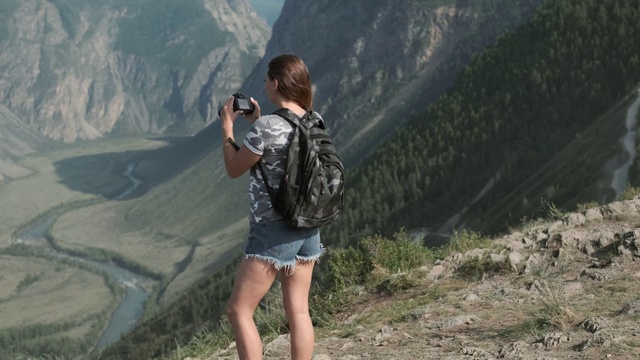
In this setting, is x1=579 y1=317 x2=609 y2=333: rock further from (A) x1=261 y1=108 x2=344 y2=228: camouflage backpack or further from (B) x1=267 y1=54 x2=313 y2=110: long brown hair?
(B) x1=267 y1=54 x2=313 y2=110: long brown hair

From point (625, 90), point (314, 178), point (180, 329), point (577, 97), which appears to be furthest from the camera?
point (180, 329)

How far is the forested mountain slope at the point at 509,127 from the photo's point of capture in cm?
11725

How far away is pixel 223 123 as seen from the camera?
11.8 meters

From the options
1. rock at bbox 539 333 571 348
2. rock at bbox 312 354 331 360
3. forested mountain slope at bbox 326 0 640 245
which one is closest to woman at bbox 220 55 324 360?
rock at bbox 312 354 331 360

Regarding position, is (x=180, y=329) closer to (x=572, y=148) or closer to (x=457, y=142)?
(x=457, y=142)

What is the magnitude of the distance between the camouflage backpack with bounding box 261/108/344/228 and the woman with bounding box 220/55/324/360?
0.18m

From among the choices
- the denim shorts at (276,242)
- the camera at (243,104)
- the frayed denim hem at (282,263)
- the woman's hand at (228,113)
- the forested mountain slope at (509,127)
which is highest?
the camera at (243,104)

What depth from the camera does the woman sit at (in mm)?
10766

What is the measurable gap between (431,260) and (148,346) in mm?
118359

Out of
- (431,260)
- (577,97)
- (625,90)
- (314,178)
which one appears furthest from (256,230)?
(577,97)

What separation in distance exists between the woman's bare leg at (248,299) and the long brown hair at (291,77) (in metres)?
2.49

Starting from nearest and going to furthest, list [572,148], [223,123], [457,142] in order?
[223,123]
[572,148]
[457,142]

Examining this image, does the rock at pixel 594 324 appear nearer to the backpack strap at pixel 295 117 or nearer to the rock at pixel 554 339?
the rock at pixel 554 339

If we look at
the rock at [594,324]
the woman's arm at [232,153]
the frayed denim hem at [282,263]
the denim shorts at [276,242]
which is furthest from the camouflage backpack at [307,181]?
the rock at [594,324]
